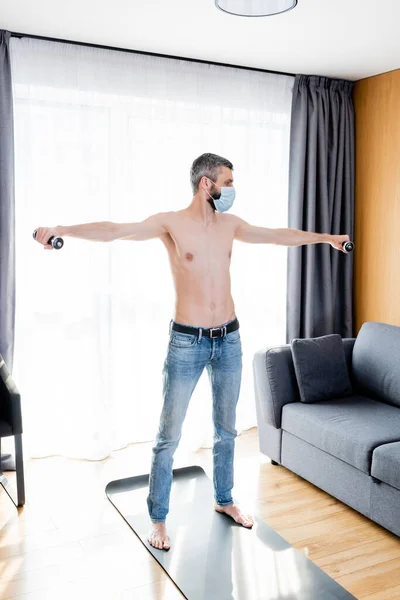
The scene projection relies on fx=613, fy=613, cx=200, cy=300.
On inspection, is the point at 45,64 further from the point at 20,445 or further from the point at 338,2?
the point at 20,445

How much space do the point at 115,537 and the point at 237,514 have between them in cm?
57

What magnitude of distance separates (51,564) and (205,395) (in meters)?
1.70

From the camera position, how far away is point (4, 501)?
308cm

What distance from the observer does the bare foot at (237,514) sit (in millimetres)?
2822

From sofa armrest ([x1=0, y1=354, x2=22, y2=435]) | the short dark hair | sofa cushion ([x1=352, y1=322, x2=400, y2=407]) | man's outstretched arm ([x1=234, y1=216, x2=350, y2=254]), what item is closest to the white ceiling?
the short dark hair

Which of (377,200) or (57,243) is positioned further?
(377,200)

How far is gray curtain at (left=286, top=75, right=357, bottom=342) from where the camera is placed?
4141 mm

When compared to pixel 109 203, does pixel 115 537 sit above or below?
below

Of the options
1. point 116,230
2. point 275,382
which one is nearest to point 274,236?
point 116,230

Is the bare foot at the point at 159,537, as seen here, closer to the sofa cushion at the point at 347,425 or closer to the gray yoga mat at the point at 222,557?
the gray yoga mat at the point at 222,557

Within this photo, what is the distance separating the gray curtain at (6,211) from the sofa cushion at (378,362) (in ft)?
6.71

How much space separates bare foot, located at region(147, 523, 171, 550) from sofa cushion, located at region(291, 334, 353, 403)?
Result: 45.3 inches

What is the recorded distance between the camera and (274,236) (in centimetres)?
293

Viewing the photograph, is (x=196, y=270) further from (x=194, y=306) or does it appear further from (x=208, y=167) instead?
(x=208, y=167)
